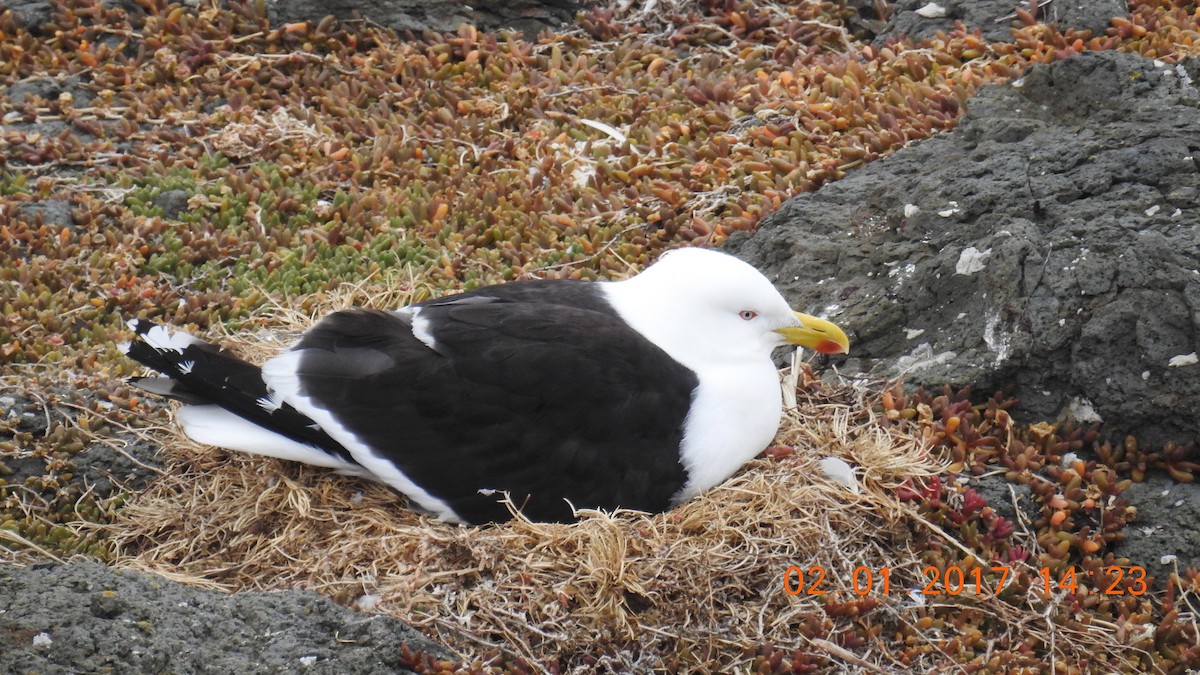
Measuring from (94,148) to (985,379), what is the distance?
5246 mm

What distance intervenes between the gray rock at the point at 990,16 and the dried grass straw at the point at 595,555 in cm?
338

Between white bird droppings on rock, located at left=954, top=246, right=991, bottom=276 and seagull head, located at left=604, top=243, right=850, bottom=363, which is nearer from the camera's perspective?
seagull head, located at left=604, top=243, right=850, bottom=363

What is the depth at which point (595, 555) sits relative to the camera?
14.0ft

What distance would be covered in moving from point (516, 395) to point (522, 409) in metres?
0.06

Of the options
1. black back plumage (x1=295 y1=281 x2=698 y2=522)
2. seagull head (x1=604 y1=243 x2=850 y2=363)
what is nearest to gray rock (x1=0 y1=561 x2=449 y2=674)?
black back plumage (x1=295 y1=281 x2=698 y2=522)

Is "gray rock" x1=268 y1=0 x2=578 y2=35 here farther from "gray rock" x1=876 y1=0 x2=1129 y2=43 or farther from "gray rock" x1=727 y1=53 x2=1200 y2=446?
"gray rock" x1=727 y1=53 x2=1200 y2=446

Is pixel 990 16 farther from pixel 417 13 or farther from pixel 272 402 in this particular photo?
pixel 272 402

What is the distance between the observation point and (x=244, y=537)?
4.72 meters

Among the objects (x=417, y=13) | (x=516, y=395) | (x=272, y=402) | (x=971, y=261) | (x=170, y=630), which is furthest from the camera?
(x=417, y=13)

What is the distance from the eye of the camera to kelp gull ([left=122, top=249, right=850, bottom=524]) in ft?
15.1
